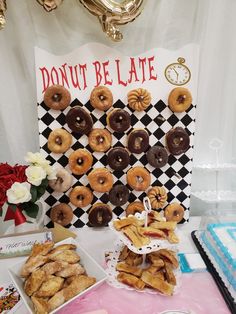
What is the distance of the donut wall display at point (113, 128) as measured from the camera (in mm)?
1000

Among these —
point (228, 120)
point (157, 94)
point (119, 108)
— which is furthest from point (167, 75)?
point (228, 120)

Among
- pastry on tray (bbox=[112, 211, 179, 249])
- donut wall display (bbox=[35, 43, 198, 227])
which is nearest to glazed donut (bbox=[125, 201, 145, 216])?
donut wall display (bbox=[35, 43, 198, 227])

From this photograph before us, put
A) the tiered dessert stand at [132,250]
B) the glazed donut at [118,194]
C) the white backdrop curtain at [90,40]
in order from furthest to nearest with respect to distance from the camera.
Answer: the glazed donut at [118,194] < the white backdrop curtain at [90,40] < the tiered dessert stand at [132,250]

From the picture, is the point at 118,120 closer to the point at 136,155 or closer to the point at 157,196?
the point at 136,155

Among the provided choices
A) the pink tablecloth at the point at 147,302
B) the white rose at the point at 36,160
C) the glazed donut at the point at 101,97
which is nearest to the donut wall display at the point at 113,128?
the glazed donut at the point at 101,97

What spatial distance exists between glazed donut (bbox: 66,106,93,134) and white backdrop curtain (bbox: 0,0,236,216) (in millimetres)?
185

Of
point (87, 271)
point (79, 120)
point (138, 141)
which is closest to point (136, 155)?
point (138, 141)

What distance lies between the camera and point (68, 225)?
1124 mm

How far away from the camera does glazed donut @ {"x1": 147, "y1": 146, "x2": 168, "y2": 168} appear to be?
3.53 ft

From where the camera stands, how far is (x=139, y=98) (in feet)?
3.33

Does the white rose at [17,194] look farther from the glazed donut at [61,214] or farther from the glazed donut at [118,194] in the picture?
the glazed donut at [118,194]

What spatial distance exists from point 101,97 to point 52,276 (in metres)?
0.63

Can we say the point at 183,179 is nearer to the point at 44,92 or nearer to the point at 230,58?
the point at 230,58

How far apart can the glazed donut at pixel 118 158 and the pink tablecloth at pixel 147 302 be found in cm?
44
